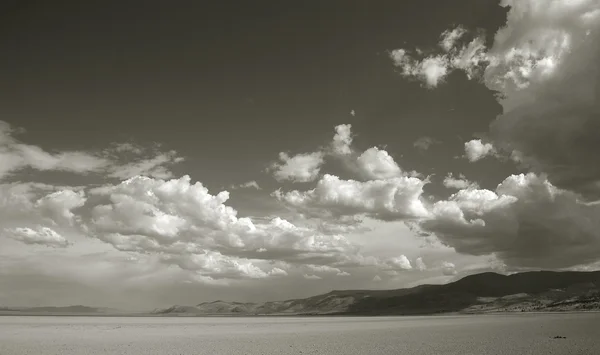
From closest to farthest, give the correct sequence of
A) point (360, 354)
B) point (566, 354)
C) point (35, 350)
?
point (566, 354) < point (360, 354) < point (35, 350)

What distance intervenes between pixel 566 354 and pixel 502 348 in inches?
248

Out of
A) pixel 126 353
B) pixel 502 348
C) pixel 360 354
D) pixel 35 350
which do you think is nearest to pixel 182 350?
pixel 126 353

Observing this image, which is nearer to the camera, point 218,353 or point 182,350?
point 218,353

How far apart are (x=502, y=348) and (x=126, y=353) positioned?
31913 mm

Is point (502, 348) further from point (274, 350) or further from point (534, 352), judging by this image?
point (274, 350)

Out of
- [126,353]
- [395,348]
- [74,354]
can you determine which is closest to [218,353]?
[126,353]

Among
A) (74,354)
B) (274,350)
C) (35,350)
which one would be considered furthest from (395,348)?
(35,350)

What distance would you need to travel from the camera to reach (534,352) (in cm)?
3388

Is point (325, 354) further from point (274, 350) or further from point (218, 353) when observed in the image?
point (218, 353)

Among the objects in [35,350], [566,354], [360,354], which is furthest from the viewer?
[35,350]

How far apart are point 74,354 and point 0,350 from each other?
889cm

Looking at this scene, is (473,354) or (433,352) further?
(433,352)

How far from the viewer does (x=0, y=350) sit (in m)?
39.3

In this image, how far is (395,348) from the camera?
40.4 meters
